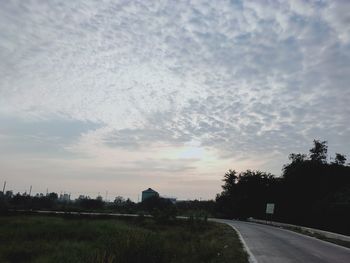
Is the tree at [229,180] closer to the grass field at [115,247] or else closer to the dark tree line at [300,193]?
the dark tree line at [300,193]

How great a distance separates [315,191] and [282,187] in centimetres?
586

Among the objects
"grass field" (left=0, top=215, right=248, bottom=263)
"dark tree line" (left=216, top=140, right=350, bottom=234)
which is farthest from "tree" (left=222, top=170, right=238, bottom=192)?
"grass field" (left=0, top=215, right=248, bottom=263)

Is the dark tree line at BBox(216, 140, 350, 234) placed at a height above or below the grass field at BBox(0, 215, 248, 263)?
above

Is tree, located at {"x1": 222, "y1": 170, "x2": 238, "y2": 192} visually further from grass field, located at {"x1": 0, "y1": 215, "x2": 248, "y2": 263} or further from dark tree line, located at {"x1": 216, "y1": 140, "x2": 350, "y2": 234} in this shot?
grass field, located at {"x1": 0, "y1": 215, "x2": 248, "y2": 263}

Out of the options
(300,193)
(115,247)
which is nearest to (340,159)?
(300,193)

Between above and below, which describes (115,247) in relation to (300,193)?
below

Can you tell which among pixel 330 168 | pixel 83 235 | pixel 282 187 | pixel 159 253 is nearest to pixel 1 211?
pixel 83 235

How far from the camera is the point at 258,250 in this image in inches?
727

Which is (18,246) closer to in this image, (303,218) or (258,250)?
(258,250)

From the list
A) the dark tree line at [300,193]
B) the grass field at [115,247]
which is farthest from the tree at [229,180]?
the grass field at [115,247]

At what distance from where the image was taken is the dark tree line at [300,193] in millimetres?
40000

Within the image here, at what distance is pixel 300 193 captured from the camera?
178ft

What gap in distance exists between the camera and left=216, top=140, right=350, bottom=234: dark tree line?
40000mm

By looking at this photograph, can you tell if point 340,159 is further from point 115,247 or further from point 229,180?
point 115,247
